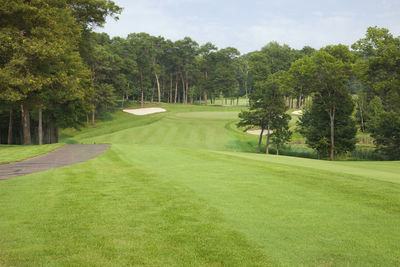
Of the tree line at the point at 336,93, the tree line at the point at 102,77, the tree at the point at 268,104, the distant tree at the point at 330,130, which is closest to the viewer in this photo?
the tree line at the point at 102,77

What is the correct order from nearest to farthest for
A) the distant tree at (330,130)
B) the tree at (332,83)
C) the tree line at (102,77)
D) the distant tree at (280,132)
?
1. the tree line at (102,77)
2. the tree at (332,83)
3. the distant tree at (330,130)
4. the distant tree at (280,132)

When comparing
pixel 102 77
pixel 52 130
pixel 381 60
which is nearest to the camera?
pixel 381 60

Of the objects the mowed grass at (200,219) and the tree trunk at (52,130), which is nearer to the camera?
the mowed grass at (200,219)

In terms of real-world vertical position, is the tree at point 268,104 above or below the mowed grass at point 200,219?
above

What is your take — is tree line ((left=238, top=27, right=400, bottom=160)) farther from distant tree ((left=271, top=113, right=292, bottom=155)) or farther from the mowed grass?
the mowed grass

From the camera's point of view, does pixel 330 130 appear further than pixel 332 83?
Yes

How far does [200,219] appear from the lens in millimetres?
5258

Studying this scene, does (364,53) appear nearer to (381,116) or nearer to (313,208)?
(381,116)

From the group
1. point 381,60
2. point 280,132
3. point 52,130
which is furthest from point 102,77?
point 381,60

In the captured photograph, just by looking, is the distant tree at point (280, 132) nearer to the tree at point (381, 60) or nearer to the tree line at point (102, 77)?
the tree line at point (102, 77)

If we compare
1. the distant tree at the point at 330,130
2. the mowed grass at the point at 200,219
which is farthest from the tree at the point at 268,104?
the mowed grass at the point at 200,219

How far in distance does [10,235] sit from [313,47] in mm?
95990

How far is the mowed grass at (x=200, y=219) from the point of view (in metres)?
3.83

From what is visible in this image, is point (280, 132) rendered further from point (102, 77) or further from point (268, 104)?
point (102, 77)
